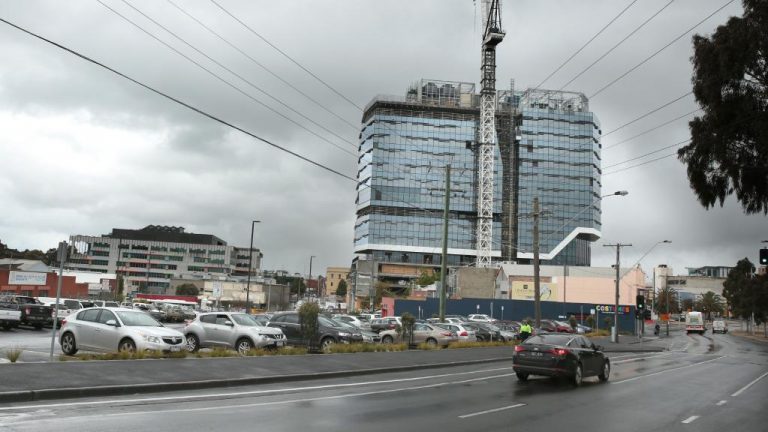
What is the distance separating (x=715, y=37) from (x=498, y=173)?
139823 mm

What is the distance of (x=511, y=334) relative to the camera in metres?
44.5

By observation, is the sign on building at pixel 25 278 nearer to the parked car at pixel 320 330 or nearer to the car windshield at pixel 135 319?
the parked car at pixel 320 330

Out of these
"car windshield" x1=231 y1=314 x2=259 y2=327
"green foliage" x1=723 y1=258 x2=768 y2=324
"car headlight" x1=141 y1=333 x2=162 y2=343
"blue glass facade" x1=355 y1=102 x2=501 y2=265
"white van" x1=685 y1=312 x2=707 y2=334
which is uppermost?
"blue glass facade" x1=355 y1=102 x2=501 y2=265

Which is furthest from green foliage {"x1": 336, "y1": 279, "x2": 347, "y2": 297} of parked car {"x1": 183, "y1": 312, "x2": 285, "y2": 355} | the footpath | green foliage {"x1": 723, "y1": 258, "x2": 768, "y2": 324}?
the footpath

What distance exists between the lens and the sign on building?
64619 mm

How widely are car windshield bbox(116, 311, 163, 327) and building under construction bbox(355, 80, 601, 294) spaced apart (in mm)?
129518

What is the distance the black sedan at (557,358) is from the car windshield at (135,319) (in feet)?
36.6

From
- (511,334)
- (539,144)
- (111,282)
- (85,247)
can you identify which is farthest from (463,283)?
(85,247)

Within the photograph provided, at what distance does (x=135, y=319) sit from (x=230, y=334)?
14.4 ft

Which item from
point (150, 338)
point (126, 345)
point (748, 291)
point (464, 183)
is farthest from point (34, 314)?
point (464, 183)

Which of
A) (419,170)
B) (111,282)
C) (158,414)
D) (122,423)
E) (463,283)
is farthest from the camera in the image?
(419,170)

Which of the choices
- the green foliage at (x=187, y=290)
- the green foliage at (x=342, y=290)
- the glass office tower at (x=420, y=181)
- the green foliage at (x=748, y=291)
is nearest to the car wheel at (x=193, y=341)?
the green foliage at (x=748, y=291)

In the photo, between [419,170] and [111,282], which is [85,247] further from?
[419,170]

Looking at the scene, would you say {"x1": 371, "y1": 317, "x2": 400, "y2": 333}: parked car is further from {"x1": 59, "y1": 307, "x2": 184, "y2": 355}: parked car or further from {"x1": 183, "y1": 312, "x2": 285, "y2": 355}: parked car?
{"x1": 59, "y1": 307, "x2": 184, "y2": 355}: parked car
